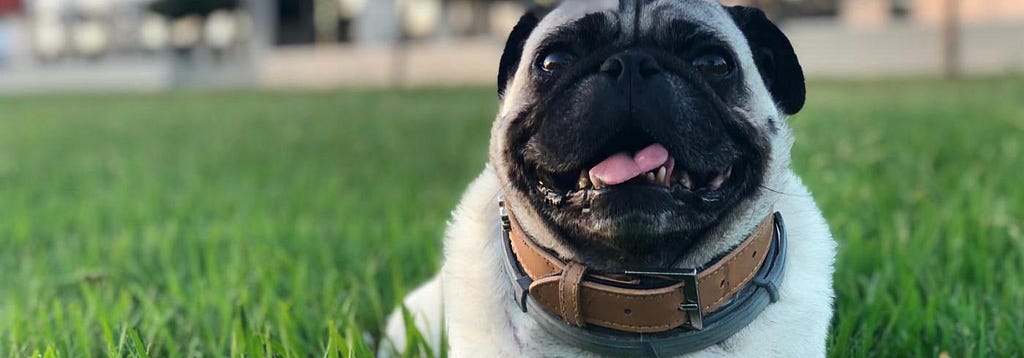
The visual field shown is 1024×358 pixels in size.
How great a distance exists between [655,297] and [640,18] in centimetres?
64

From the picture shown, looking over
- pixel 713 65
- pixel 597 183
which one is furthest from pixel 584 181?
pixel 713 65

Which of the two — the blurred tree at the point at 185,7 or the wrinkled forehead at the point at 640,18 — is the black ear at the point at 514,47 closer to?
the wrinkled forehead at the point at 640,18

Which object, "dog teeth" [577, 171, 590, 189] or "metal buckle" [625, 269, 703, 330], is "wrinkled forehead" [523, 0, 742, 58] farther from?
"metal buckle" [625, 269, 703, 330]

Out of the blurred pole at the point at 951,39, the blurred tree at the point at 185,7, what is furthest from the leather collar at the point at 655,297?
the blurred tree at the point at 185,7

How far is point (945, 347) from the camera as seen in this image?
241 centimetres

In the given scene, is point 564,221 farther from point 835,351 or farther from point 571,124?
point 835,351

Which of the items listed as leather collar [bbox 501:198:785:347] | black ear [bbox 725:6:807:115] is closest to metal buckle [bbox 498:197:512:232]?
leather collar [bbox 501:198:785:347]

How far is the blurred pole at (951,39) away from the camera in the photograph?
1944cm

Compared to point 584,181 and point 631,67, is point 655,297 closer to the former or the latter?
point 584,181

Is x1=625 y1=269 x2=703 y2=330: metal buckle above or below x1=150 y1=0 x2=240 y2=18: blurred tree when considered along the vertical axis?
above

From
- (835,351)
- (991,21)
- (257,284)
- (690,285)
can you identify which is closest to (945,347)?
(835,351)

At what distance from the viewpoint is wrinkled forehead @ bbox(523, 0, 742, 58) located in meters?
1.89

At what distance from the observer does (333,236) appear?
14.5 feet

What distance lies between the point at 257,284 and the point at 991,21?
2270cm
